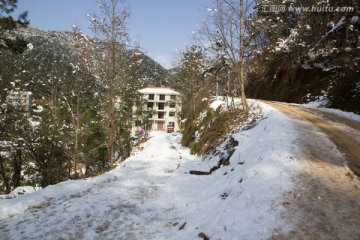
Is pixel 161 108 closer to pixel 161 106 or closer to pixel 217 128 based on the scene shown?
pixel 161 106

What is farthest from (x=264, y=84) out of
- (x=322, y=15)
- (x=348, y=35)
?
(x=348, y=35)

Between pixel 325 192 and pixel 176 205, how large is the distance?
442 centimetres

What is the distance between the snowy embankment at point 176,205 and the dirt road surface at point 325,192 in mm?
253

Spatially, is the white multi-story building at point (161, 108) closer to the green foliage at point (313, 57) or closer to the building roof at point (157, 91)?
the building roof at point (157, 91)

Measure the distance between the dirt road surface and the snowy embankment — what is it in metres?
0.25

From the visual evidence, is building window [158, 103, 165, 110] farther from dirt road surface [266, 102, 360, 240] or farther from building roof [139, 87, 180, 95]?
dirt road surface [266, 102, 360, 240]

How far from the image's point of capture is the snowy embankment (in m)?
5.59

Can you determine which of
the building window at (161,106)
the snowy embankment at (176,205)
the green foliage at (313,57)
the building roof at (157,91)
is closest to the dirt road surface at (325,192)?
the snowy embankment at (176,205)

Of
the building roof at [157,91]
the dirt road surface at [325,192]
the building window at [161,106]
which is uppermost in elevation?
the building roof at [157,91]

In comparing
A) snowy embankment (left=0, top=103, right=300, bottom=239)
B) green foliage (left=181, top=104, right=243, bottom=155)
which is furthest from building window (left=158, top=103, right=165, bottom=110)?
snowy embankment (left=0, top=103, right=300, bottom=239)

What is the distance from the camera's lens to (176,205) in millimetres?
8562

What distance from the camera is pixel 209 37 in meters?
16.9

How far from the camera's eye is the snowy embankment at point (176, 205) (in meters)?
5.59

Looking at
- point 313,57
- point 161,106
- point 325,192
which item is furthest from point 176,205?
point 161,106
